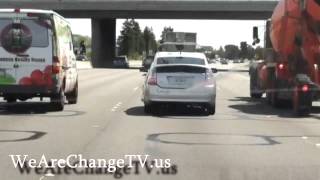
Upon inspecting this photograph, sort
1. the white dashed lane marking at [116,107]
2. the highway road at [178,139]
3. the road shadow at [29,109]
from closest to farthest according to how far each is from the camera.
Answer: the highway road at [178,139] → the road shadow at [29,109] → the white dashed lane marking at [116,107]

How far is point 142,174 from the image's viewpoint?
9.36m

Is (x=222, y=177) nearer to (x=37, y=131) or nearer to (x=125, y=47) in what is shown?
(x=37, y=131)

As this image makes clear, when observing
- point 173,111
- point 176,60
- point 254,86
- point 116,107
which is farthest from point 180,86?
point 254,86

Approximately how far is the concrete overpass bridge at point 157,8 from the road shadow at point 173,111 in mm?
54440

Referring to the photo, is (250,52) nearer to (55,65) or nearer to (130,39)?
(55,65)

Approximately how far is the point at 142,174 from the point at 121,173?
11.0 inches

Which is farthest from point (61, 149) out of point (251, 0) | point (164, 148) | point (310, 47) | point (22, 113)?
point (251, 0)

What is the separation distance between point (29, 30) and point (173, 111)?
176 inches

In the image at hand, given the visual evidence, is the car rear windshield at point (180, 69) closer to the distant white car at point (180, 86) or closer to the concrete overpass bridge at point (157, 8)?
the distant white car at point (180, 86)

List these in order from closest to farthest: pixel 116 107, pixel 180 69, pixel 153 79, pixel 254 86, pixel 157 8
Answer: pixel 153 79 → pixel 180 69 → pixel 116 107 → pixel 254 86 → pixel 157 8

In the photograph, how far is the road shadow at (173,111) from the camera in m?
18.7

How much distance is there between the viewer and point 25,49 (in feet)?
59.9

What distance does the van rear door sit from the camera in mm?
18156

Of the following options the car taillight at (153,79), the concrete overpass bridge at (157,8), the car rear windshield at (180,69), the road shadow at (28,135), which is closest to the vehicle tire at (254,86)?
the car rear windshield at (180,69)
